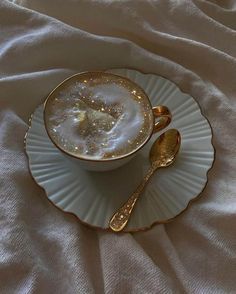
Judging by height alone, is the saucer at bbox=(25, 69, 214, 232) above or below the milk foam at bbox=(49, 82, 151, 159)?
below

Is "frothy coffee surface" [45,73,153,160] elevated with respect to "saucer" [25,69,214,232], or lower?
elevated

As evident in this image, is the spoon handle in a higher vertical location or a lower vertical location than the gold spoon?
lower

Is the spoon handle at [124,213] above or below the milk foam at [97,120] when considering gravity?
below

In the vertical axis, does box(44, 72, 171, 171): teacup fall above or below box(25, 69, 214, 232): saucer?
above

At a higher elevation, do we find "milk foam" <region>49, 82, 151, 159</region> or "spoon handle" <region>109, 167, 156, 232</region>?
"milk foam" <region>49, 82, 151, 159</region>

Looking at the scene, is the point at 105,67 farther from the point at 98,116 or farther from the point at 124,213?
the point at 124,213
